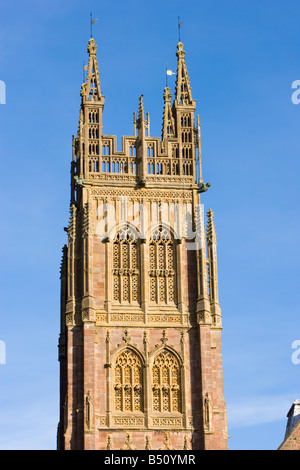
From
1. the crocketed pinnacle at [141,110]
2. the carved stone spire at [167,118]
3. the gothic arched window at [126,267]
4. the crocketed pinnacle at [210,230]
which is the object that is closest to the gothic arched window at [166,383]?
the gothic arched window at [126,267]

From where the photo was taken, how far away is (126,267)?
299 feet

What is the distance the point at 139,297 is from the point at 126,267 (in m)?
1.94

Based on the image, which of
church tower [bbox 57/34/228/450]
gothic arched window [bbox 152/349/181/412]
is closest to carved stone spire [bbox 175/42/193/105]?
church tower [bbox 57/34/228/450]

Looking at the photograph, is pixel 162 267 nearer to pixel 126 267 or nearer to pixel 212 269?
pixel 126 267

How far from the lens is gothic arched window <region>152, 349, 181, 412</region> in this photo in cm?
8831

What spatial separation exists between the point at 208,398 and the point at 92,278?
9.61 metres

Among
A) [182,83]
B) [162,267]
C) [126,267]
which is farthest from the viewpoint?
[182,83]

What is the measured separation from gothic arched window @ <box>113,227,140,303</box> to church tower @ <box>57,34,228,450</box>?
0.06m

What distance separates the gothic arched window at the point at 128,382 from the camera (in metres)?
87.9

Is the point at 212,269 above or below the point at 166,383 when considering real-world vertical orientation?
above

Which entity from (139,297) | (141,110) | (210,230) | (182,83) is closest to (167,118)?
(182,83)
